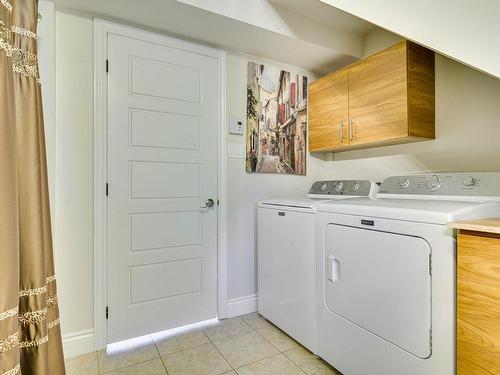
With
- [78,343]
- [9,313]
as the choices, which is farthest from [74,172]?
[9,313]

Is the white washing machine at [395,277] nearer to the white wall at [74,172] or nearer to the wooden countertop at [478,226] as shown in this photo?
the wooden countertop at [478,226]

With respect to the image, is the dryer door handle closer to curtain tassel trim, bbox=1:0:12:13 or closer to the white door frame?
the white door frame

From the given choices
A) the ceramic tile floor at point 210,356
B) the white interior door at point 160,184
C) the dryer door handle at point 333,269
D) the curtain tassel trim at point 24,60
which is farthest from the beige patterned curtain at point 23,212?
the dryer door handle at point 333,269

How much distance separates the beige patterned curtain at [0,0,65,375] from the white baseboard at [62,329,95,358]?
1.09 metres

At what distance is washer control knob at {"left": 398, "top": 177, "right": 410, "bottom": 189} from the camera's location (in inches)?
73.2

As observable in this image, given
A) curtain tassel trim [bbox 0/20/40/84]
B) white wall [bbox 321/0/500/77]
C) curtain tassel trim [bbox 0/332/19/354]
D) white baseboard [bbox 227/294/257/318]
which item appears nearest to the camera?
curtain tassel trim [bbox 0/332/19/354]

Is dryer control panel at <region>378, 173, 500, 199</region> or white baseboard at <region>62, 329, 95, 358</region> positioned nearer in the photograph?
dryer control panel at <region>378, 173, 500, 199</region>

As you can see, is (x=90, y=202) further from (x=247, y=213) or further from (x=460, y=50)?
(x=460, y=50)

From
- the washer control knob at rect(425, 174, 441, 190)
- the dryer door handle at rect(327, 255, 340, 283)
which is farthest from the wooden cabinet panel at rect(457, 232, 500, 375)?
the washer control knob at rect(425, 174, 441, 190)

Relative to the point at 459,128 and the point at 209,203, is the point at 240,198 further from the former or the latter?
the point at 459,128

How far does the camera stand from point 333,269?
160cm

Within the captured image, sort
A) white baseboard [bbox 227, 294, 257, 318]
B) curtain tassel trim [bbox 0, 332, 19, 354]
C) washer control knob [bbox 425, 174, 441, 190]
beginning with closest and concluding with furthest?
curtain tassel trim [bbox 0, 332, 19, 354]
washer control knob [bbox 425, 174, 441, 190]
white baseboard [bbox 227, 294, 257, 318]

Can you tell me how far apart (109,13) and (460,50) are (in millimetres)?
2021

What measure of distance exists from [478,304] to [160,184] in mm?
1876
